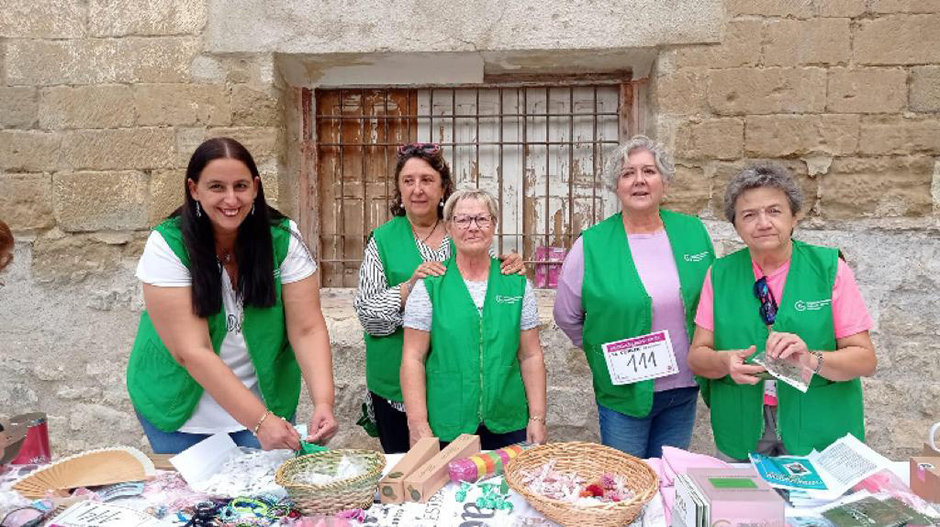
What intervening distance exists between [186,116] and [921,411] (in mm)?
4054

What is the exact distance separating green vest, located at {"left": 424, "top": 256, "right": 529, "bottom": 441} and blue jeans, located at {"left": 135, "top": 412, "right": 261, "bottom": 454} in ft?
2.07

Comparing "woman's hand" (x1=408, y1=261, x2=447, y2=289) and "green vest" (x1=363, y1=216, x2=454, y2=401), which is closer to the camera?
"woman's hand" (x1=408, y1=261, x2=447, y2=289)

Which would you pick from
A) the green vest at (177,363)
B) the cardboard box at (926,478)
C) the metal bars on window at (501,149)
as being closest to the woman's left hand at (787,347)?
the cardboard box at (926,478)

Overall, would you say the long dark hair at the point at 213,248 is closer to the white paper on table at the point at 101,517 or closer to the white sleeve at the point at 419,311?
the white sleeve at the point at 419,311

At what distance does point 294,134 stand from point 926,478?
340 centimetres

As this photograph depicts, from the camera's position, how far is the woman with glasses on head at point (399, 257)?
2.76 metres

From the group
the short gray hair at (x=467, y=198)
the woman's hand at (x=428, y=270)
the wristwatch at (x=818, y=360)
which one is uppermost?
the short gray hair at (x=467, y=198)

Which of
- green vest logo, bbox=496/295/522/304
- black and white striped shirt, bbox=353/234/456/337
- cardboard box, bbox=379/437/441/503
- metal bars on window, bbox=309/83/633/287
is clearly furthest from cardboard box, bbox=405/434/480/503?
metal bars on window, bbox=309/83/633/287

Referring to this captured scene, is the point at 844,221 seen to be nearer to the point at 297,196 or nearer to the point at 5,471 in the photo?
the point at 297,196

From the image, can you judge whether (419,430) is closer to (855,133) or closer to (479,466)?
(479,466)

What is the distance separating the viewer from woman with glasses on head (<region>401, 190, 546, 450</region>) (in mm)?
2475

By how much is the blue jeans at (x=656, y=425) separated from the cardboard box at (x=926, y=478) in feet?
2.98

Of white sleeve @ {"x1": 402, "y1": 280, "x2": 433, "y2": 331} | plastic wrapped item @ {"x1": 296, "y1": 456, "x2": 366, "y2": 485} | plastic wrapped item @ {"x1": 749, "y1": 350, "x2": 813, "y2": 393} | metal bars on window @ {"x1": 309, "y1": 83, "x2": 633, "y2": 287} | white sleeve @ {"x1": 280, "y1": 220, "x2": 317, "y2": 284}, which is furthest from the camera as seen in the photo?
metal bars on window @ {"x1": 309, "y1": 83, "x2": 633, "y2": 287}

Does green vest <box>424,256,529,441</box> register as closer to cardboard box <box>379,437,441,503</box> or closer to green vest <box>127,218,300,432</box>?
cardboard box <box>379,437,441,503</box>
